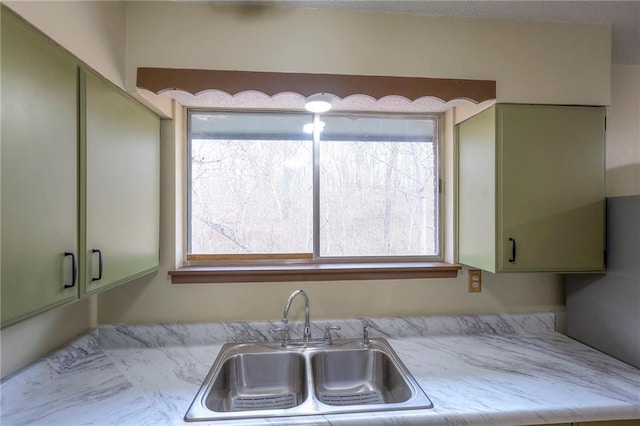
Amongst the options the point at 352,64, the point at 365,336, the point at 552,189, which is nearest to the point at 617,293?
the point at 552,189

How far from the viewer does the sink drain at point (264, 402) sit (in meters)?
1.32

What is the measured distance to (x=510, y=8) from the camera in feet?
4.49

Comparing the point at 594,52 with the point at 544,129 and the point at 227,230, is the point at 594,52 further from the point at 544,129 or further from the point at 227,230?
the point at 227,230

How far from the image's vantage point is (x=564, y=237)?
1.41 meters

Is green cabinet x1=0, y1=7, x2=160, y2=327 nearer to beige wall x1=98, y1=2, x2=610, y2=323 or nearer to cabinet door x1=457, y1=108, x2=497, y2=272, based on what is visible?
beige wall x1=98, y1=2, x2=610, y2=323

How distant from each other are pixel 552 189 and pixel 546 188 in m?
0.03

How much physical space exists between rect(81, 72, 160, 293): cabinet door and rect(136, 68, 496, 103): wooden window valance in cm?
19

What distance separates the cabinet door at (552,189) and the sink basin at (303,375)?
2.37 ft

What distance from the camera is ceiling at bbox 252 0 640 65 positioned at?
133 centimetres

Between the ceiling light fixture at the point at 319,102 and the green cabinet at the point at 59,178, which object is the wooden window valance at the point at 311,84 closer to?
the ceiling light fixture at the point at 319,102

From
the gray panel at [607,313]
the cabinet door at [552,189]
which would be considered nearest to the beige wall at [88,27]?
the cabinet door at [552,189]

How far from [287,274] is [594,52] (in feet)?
5.94

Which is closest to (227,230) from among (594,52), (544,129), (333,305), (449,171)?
(333,305)

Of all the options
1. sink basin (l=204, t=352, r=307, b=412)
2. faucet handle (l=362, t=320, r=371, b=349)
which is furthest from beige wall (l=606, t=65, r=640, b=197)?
sink basin (l=204, t=352, r=307, b=412)
